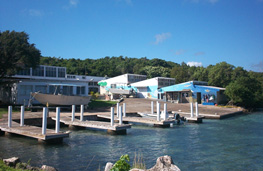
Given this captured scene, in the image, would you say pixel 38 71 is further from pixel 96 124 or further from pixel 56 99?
pixel 96 124

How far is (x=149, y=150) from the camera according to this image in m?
13.0

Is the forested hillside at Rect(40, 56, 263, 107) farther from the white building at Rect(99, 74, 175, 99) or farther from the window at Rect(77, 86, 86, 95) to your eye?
the window at Rect(77, 86, 86, 95)

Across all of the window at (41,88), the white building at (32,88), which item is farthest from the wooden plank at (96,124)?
the window at (41,88)

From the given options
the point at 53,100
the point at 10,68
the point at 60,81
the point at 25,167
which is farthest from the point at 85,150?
the point at 60,81

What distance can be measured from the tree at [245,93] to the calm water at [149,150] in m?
23.7

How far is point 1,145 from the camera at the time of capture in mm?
13781

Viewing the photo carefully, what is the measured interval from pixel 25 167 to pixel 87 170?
7.80ft

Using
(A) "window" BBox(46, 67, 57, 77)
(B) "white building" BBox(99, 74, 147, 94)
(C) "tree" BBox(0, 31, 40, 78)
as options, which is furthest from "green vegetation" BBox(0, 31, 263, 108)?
(B) "white building" BBox(99, 74, 147, 94)

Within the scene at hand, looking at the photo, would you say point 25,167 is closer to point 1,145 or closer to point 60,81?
point 1,145

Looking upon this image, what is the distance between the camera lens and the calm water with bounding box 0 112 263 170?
1044cm

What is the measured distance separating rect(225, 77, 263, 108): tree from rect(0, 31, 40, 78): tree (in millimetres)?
32152

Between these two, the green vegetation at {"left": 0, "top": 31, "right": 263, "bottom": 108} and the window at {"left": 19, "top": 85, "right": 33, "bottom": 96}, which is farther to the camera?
the window at {"left": 19, "top": 85, "right": 33, "bottom": 96}

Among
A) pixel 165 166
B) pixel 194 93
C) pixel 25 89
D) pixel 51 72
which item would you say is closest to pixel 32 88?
pixel 25 89

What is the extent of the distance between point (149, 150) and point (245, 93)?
33.2 meters
